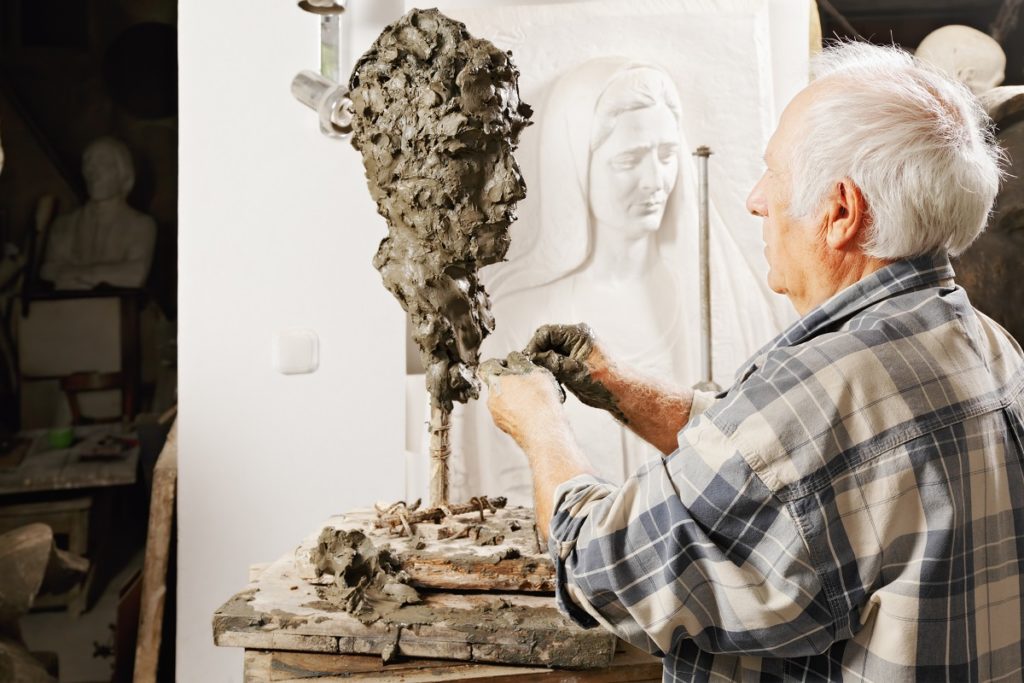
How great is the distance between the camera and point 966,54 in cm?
331

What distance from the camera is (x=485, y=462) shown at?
3031 mm

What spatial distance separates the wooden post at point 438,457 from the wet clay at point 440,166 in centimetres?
5

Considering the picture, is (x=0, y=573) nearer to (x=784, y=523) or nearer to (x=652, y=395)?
(x=652, y=395)

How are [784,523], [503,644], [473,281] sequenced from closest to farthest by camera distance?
[784,523] < [503,644] < [473,281]

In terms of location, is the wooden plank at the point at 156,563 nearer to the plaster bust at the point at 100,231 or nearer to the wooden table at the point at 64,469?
the wooden table at the point at 64,469

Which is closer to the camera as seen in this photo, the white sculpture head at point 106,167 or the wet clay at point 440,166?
the wet clay at point 440,166

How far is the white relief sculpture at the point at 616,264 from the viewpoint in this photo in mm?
3025

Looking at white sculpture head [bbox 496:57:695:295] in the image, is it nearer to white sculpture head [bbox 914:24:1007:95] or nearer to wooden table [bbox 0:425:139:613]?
white sculpture head [bbox 914:24:1007:95]

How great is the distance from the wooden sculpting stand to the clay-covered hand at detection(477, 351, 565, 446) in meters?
0.31

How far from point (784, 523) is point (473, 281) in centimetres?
115

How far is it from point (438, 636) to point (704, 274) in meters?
1.74

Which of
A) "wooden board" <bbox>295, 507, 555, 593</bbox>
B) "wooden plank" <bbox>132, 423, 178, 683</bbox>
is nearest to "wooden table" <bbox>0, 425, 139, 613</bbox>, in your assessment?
"wooden plank" <bbox>132, 423, 178, 683</bbox>

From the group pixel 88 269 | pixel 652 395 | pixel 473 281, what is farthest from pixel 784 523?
pixel 88 269

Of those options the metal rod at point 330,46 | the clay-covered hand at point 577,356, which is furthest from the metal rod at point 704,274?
the metal rod at point 330,46
